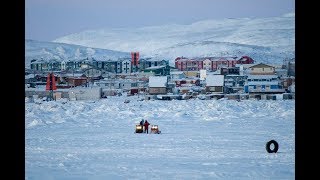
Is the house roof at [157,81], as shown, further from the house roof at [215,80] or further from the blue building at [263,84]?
the blue building at [263,84]

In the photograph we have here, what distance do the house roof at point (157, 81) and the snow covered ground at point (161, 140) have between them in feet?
1.21

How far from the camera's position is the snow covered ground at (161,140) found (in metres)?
3.53

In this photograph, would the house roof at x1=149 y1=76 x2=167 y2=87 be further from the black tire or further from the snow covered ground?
the black tire

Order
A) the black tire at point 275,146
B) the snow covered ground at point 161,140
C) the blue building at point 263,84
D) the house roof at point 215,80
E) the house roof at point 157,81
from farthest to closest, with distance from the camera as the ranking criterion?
1. the house roof at point 157,81
2. the house roof at point 215,80
3. the blue building at point 263,84
4. the black tire at point 275,146
5. the snow covered ground at point 161,140

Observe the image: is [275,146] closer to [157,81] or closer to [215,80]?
[215,80]

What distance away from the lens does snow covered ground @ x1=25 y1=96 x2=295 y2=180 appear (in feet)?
11.6

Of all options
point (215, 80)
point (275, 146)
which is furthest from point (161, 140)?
point (215, 80)

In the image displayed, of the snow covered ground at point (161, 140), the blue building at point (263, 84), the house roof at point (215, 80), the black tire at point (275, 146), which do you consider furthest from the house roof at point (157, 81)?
the black tire at point (275, 146)

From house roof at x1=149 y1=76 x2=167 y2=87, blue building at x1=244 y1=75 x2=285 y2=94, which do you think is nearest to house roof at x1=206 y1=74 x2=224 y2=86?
blue building at x1=244 y1=75 x2=285 y2=94

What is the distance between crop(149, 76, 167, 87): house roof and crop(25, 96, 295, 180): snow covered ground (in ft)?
1.21

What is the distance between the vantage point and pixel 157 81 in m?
7.03
